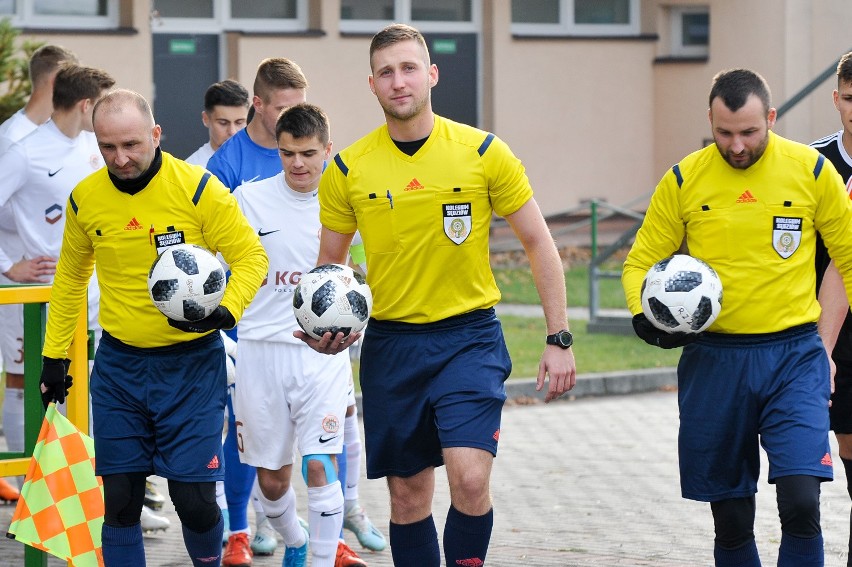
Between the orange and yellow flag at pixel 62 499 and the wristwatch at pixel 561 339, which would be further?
the orange and yellow flag at pixel 62 499

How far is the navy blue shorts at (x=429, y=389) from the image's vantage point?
5.70 m

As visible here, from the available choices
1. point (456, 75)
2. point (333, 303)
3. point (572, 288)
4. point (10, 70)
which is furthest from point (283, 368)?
point (456, 75)

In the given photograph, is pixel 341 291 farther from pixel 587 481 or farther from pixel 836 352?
pixel 587 481


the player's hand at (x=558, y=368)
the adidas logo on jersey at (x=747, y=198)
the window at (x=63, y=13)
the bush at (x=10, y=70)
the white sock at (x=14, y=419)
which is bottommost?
the white sock at (x=14, y=419)

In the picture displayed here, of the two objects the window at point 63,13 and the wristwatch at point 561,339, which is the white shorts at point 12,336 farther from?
the window at point 63,13

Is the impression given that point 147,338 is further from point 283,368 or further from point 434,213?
point 434,213

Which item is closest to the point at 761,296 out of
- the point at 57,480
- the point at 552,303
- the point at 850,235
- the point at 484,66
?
the point at 850,235

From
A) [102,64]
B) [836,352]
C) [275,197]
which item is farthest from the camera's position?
[102,64]

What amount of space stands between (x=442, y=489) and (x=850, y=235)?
13.3ft

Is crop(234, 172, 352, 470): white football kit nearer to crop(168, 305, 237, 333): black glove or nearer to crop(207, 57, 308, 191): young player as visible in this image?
crop(207, 57, 308, 191): young player

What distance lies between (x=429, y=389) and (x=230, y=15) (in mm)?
15576

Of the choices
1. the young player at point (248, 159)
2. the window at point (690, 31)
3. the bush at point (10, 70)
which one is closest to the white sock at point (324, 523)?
the young player at point (248, 159)

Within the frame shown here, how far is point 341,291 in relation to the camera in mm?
5660

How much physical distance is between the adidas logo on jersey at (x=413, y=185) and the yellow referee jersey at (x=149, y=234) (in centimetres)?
74
